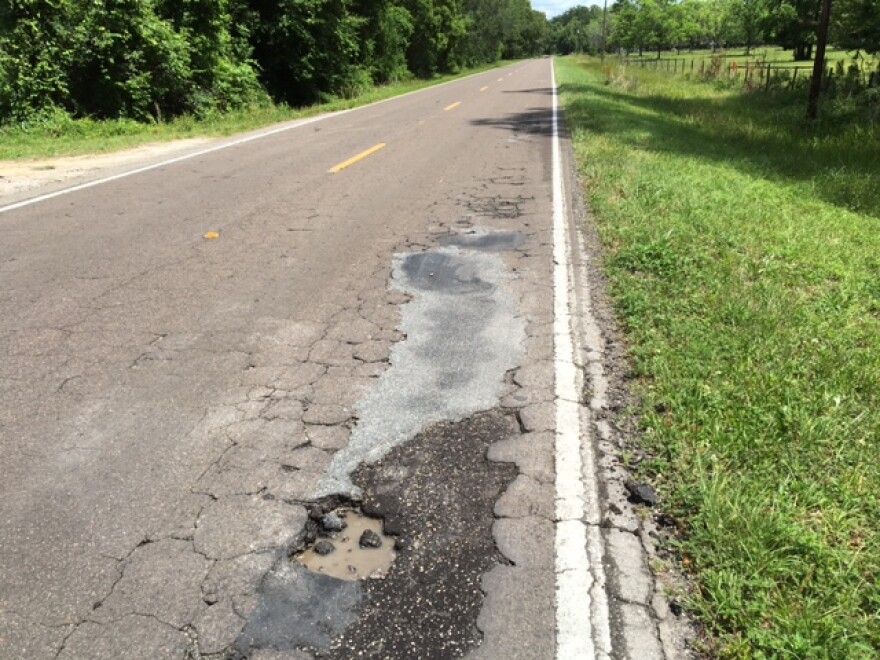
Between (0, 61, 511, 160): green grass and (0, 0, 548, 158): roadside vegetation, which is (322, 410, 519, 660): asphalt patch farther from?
(0, 0, 548, 158): roadside vegetation

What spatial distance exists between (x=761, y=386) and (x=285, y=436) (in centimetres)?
269

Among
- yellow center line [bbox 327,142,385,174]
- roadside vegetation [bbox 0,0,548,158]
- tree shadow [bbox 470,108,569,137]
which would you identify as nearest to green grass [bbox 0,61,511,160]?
roadside vegetation [bbox 0,0,548,158]

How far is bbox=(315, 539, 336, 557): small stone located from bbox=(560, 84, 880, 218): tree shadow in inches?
322

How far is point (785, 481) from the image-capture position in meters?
2.94

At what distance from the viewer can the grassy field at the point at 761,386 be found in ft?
7.87

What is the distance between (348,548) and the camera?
2.72 meters

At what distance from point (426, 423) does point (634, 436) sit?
111 cm

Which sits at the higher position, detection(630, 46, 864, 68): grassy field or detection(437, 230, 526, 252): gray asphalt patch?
detection(630, 46, 864, 68): grassy field

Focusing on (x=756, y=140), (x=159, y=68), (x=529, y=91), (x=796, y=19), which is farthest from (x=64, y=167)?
(x=796, y=19)

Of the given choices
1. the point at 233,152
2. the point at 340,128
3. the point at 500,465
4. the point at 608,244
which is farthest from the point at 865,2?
the point at 500,465

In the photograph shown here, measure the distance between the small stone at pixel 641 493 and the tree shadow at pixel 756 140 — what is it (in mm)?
6970

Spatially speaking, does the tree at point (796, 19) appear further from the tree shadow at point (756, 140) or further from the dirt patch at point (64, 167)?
the dirt patch at point (64, 167)

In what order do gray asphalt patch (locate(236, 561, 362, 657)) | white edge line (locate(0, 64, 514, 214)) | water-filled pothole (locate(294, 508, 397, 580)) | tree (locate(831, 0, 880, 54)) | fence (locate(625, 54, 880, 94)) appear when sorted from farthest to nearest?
fence (locate(625, 54, 880, 94)) → tree (locate(831, 0, 880, 54)) → white edge line (locate(0, 64, 514, 214)) → water-filled pothole (locate(294, 508, 397, 580)) → gray asphalt patch (locate(236, 561, 362, 657))

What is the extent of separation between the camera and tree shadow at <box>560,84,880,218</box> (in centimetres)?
966
